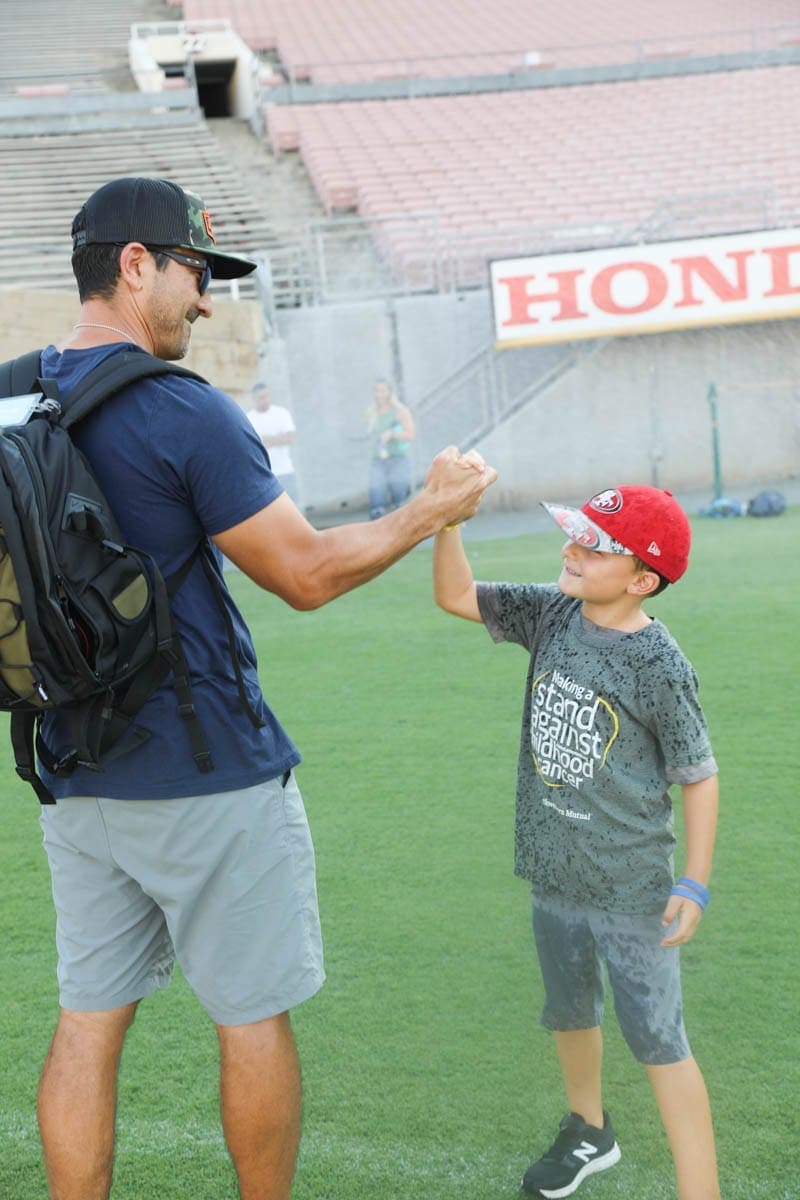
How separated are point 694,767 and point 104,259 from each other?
135cm

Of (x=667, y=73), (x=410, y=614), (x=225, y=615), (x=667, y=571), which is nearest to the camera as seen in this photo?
(x=225, y=615)

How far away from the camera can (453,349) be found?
15.5 meters

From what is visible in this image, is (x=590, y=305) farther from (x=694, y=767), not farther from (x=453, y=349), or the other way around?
(x=694, y=767)

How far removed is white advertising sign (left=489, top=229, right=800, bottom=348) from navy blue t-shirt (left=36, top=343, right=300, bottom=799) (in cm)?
1297

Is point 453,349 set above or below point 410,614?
above

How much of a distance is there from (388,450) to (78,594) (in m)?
11.2

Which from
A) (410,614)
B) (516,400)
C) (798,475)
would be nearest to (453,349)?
(516,400)

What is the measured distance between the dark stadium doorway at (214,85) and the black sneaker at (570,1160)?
24.3 meters

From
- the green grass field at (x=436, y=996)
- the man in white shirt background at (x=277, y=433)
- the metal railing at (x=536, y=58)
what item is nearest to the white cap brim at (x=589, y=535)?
the green grass field at (x=436, y=996)

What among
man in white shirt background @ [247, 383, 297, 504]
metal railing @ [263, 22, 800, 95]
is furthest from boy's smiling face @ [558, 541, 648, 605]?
metal railing @ [263, 22, 800, 95]

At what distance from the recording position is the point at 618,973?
2.30 m

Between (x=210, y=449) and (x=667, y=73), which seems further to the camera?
(x=667, y=73)

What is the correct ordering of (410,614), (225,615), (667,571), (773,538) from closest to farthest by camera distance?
1. (225,615)
2. (667,571)
3. (410,614)
4. (773,538)

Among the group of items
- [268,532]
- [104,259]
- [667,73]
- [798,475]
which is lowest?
[798,475]
